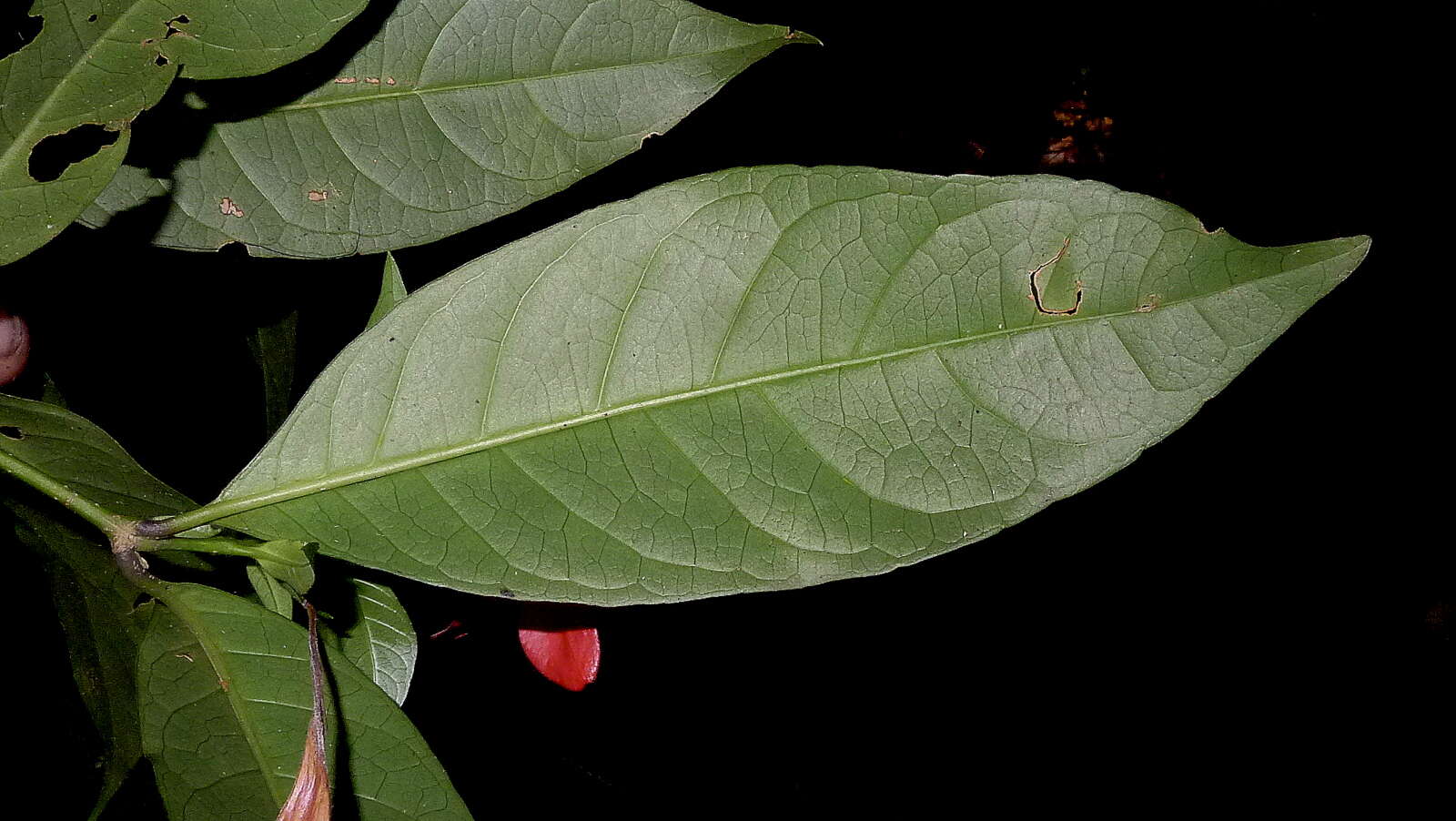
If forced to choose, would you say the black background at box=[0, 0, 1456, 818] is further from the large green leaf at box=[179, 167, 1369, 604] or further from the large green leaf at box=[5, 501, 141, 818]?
the large green leaf at box=[179, 167, 1369, 604]

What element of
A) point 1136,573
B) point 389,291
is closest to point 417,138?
point 389,291

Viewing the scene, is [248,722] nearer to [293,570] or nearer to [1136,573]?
[293,570]

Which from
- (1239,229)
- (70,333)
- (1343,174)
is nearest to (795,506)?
(70,333)

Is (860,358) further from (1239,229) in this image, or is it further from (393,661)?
(1239,229)

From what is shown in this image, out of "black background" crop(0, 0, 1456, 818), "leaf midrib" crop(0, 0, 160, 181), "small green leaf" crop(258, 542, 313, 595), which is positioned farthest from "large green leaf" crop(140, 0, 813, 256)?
"black background" crop(0, 0, 1456, 818)

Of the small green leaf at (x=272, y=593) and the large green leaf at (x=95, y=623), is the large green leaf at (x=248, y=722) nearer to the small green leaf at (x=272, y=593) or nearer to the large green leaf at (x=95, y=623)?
the small green leaf at (x=272, y=593)

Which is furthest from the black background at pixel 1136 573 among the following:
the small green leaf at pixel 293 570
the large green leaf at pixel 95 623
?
the small green leaf at pixel 293 570
